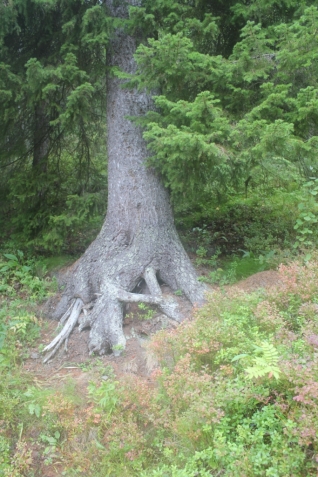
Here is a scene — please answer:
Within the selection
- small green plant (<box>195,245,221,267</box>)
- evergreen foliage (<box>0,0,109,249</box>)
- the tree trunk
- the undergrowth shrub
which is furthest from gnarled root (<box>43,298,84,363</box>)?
the tree trunk

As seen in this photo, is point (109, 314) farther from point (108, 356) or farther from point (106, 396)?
point (106, 396)

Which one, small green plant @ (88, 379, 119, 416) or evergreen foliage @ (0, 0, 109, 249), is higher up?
evergreen foliage @ (0, 0, 109, 249)

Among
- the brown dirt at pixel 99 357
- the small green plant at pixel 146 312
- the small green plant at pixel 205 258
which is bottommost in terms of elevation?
the brown dirt at pixel 99 357

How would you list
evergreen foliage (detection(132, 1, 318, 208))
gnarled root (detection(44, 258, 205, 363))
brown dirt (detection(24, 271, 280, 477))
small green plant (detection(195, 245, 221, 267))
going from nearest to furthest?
evergreen foliage (detection(132, 1, 318, 208)) → brown dirt (detection(24, 271, 280, 477)) → gnarled root (detection(44, 258, 205, 363)) → small green plant (detection(195, 245, 221, 267))

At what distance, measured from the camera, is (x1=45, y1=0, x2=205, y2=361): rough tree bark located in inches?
233

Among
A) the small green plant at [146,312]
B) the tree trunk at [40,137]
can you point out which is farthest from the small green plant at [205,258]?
the tree trunk at [40,137]

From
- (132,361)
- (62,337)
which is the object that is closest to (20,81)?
(62,337)

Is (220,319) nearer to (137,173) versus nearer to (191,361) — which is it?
(191,361)

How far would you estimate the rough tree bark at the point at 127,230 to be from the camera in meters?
5.92

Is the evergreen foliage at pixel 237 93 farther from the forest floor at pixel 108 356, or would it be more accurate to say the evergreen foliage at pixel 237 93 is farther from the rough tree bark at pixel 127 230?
the forest floor at pixel 108 356

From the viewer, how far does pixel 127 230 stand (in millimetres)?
6262

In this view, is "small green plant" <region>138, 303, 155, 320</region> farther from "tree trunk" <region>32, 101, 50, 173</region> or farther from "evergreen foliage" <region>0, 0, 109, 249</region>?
"tree trunk" <region>32, 101, 50, 173</region>

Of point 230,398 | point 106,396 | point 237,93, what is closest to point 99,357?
point 106,396

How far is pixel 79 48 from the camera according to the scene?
6125mm
